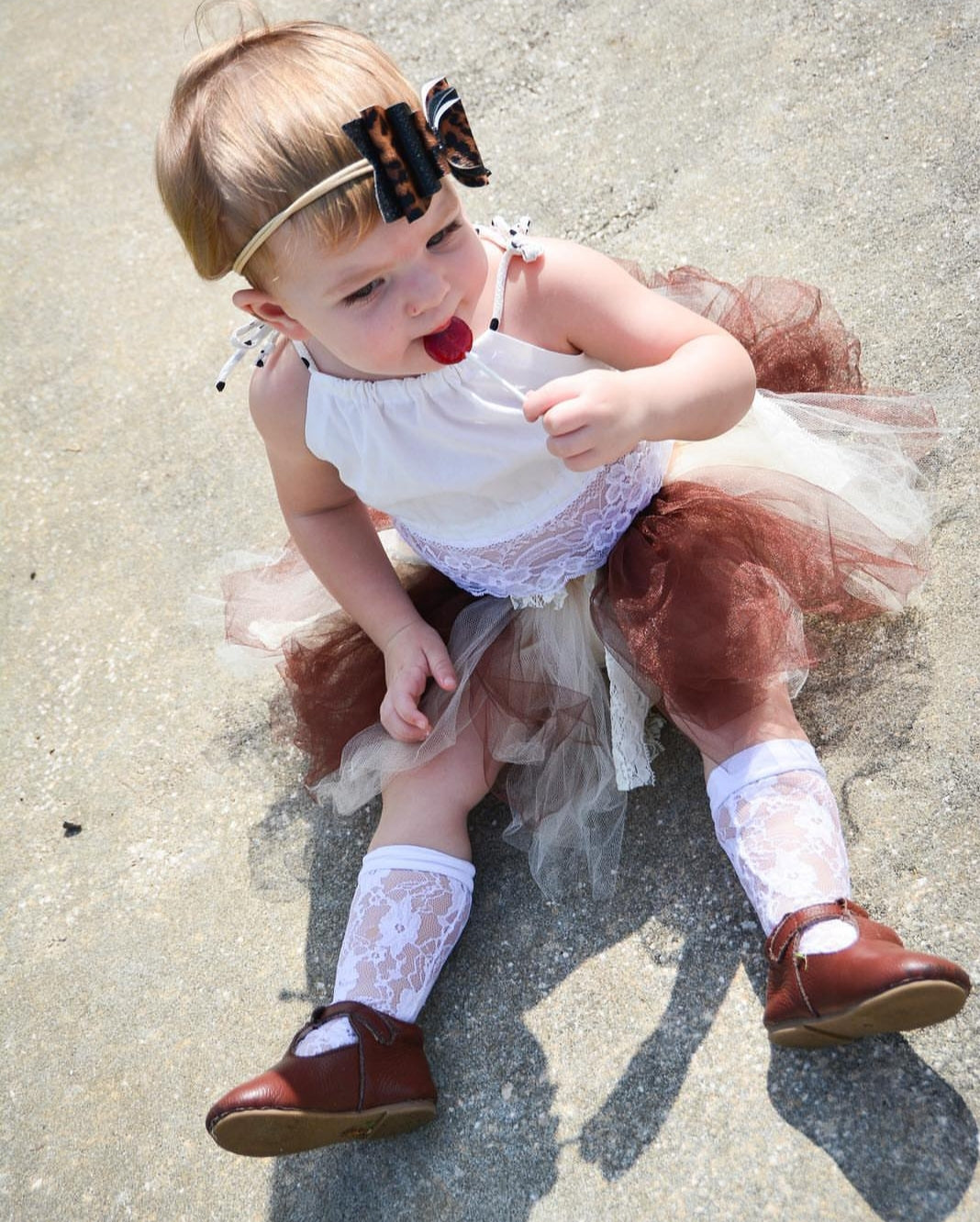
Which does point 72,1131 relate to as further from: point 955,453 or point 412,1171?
point 955,453

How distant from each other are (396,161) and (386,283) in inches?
5.4

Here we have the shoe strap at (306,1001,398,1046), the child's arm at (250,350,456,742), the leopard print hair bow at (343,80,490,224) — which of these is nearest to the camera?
the leopard print hair bow at (343,80,490,224)

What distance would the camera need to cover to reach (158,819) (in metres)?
1.85

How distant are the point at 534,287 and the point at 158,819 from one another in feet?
3.36

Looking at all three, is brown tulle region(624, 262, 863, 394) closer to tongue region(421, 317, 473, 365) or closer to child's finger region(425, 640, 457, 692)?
tongue region(421, 317, 473, 365)

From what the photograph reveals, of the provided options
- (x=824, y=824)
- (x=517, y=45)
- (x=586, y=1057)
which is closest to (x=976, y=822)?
(x=824, y=824)

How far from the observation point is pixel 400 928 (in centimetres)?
148

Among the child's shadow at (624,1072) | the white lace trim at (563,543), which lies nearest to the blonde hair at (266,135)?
the white lace trim at (563,543)

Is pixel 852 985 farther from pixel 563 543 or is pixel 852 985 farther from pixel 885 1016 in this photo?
pixel 563 543

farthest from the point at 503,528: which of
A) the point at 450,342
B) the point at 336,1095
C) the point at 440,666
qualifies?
the point at 336,1095

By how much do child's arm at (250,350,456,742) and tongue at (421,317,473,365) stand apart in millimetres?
254

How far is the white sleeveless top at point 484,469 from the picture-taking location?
1451 millimetres

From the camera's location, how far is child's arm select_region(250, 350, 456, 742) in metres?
1.56

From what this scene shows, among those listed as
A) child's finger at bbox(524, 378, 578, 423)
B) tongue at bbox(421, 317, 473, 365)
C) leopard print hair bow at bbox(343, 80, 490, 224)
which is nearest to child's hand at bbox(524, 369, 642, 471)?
child's finger at bbox(524, 378, 578, 423)
